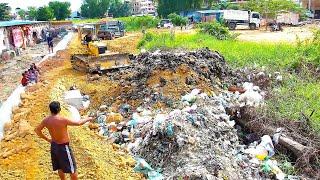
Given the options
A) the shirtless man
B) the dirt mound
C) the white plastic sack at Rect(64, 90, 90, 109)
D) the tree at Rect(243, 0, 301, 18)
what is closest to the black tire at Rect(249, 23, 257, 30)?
the tree at Rect(243, 0, 301, 18)

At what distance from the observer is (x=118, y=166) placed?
6.48m

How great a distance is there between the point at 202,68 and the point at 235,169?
584 cm

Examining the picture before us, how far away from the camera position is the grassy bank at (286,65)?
26.8 ft

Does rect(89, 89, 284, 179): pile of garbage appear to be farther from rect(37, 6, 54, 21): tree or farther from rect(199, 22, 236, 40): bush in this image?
rect(37, 6, 54, 21): tree

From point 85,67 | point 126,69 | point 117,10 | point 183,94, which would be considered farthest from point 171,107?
point 117,10

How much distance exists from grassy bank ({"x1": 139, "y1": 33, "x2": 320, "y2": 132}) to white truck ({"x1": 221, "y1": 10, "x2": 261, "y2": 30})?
66.5 feet

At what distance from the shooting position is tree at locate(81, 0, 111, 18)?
8075cm

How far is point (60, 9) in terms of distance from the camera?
6919cm

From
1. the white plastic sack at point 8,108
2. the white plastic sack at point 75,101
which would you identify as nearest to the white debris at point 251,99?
the white plastic sack at point 75,101

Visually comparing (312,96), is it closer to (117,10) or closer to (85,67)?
(85,67)

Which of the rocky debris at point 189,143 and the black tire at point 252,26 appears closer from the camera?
the rocky debris at point 189,143

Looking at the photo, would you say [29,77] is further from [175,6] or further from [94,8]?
[94,8]

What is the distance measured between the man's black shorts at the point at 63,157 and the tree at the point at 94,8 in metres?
78.2

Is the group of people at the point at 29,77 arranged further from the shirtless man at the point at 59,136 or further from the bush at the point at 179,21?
the bush at the point at 179,21
